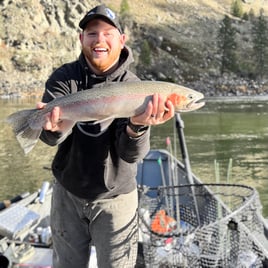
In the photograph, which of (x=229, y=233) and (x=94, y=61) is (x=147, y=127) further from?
(x=229, y=233)

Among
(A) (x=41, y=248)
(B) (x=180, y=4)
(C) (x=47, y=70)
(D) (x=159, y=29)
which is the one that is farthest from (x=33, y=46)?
(B) (x=180, y=4)

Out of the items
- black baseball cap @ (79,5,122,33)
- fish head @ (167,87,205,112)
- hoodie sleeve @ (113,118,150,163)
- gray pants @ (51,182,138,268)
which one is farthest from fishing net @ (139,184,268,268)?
black baseball cap @ (79,5,122,33)

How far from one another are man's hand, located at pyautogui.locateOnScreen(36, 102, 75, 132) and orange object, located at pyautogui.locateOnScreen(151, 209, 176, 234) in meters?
3.46

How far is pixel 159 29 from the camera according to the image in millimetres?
117250

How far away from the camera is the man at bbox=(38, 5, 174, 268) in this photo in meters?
3.71

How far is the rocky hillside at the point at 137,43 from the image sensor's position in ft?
244

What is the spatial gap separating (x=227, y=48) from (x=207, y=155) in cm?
8984

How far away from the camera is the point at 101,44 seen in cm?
369

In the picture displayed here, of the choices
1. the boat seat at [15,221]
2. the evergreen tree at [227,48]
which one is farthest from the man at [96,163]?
the evergreen tree at [227,48]

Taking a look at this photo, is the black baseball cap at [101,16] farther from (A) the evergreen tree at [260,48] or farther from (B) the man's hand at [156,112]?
(A) the evergreen tree at [260,48]

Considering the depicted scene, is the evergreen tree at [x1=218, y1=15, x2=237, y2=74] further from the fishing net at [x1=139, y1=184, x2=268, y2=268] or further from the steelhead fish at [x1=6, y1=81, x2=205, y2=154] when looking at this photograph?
the steelhead fish at [x1=6, y1=81, x2=205, y2=154]

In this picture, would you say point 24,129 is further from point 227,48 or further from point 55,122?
point 227,48

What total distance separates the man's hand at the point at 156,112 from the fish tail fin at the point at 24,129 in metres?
0.82

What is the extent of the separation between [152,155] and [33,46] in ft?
236
